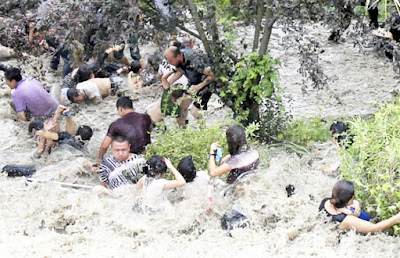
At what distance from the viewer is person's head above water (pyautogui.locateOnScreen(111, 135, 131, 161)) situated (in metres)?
6.12

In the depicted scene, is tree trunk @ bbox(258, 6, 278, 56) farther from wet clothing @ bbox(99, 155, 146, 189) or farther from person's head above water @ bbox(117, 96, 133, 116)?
wet clothing @ bbox(99, 155, 146, 189)

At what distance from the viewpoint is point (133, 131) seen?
6699mm

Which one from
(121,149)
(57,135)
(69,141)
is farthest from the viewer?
(69,141)

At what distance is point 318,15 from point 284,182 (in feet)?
6.63

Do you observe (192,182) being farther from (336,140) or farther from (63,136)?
(63,136)

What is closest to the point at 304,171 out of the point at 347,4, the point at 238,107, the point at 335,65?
the point at 238,107

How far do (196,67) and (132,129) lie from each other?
1078 mm

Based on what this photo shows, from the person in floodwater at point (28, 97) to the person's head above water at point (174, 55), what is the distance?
171 centimetres

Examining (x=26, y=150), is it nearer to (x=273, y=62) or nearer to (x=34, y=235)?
(x=34, y=235)

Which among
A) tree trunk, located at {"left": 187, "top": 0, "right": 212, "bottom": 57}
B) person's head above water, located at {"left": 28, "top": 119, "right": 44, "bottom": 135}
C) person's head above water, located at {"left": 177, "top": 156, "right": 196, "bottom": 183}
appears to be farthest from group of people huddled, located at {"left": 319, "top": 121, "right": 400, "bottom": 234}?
person's head above water, located at {"left": 28, "top": 119, "right": 44, "bottom": 135}

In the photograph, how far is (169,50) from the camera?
7.20m

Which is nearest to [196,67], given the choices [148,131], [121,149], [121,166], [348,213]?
[148,131]

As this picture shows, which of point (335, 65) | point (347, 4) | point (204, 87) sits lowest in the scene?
point (335, 65)

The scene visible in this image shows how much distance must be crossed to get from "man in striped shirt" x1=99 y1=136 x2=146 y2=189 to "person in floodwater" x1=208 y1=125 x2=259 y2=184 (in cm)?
86
